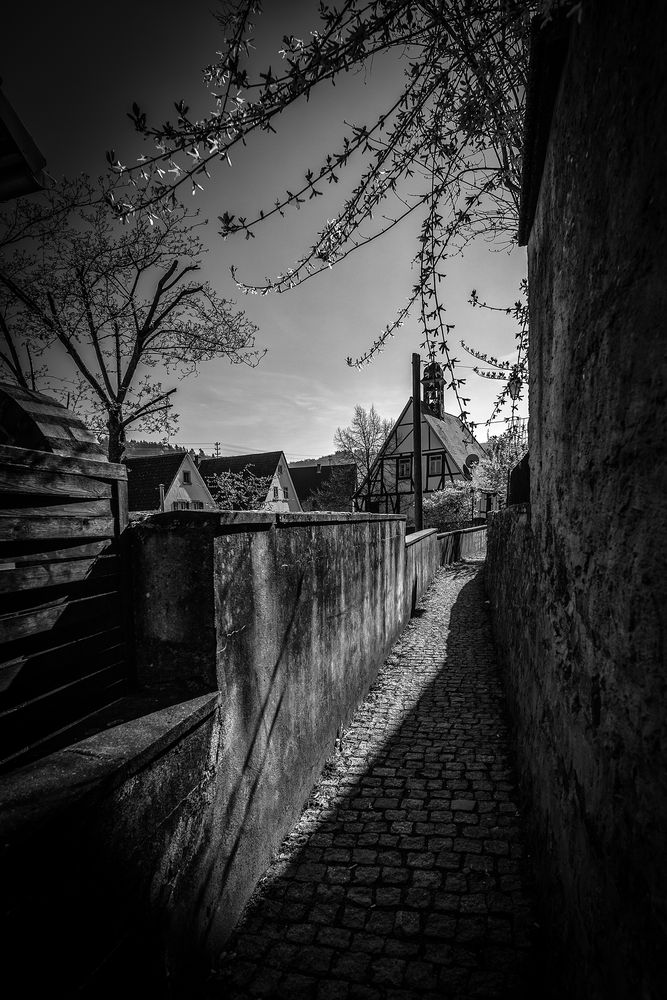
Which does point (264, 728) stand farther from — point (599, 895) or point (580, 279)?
point (580, 279)

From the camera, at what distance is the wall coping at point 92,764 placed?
1.24 metres

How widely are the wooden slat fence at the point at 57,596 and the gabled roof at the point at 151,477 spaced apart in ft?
89.2

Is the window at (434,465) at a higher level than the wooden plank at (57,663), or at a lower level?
higher

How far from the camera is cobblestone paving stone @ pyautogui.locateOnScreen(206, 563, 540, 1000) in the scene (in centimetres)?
→ 195

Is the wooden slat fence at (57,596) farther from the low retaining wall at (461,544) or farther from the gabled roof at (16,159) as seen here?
the low retaining wall at (461,544)

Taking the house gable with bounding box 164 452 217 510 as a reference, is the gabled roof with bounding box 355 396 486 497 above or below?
above

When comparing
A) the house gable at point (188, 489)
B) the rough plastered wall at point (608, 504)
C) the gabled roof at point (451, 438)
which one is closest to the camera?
the rough plastered wall at point (608, 504)

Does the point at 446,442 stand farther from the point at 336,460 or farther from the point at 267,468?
the point at 336,460

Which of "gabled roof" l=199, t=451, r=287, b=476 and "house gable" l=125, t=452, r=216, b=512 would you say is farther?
"gabled roof" l=199, t=451, r=287, b=476

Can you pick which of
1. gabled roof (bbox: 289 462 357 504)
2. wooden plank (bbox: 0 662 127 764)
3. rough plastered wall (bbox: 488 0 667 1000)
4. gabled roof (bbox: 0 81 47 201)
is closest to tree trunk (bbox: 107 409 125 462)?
gabled roof (bbox: 0 81 47 201)

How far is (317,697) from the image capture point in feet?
11.3

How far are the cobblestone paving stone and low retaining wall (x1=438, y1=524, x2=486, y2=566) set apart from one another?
A: 1114 cm

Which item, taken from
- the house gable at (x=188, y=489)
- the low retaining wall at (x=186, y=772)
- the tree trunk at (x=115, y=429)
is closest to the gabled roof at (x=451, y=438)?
the house gable at (x=188, y=489)

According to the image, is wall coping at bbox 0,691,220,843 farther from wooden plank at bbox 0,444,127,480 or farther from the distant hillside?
the distant hillside
